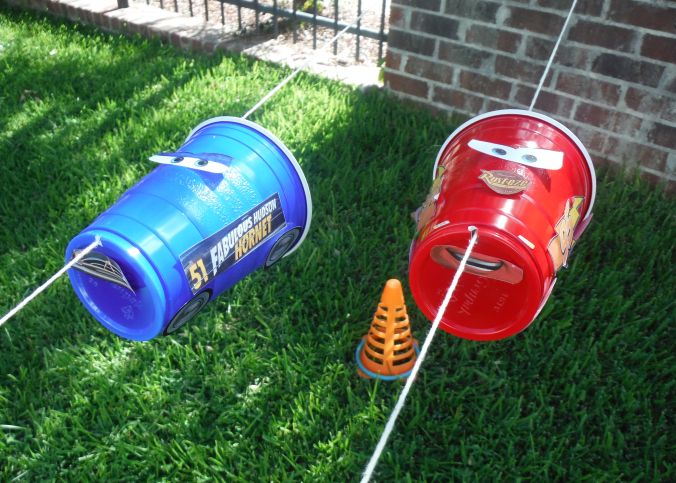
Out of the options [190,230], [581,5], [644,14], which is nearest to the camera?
[190,230]

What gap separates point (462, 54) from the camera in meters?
2.99

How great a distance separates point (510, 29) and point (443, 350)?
61.6 inches

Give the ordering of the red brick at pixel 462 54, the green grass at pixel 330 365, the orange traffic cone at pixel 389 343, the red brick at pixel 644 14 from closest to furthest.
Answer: the green grass at pixel 330 365
the orange traffic cone at pixel 389 343
the red brick at pixel 644 14
the red brick at pixel 462 54

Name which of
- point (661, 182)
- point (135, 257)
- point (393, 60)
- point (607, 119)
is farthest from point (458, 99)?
point (135, 257)

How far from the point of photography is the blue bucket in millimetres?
1568

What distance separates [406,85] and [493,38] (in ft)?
1.82

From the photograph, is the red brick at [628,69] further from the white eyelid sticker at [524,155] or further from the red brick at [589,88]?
the white eyelid sticker at [524,155]

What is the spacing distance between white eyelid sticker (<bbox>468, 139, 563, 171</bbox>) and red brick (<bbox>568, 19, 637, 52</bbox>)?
1.09 m

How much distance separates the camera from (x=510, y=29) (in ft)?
9.15

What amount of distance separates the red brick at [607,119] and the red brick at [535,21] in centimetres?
36

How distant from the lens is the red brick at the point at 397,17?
3.09 metres

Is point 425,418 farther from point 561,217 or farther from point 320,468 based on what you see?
point 561,217

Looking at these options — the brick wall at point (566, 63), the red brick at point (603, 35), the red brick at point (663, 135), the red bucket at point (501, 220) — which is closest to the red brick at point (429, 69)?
the brick wall at point (566, 63)

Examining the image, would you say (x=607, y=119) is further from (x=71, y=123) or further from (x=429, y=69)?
(x=71, y=123)
